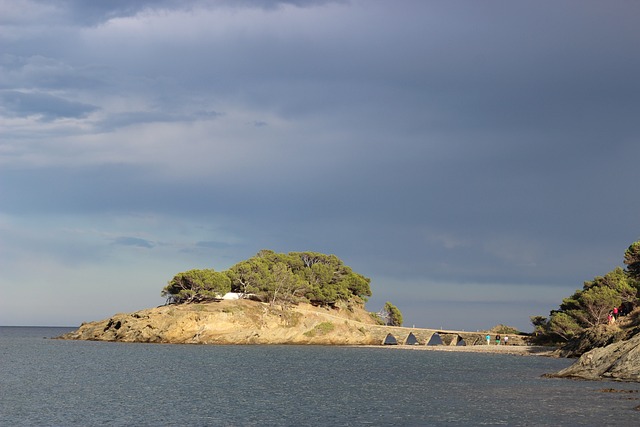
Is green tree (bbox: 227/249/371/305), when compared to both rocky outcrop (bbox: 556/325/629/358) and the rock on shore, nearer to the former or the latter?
the rock on shore

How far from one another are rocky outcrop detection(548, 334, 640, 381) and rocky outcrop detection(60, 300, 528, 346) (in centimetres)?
7705

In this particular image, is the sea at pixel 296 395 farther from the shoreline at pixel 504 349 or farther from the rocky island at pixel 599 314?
the shoreline at pixel 504 349

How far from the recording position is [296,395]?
5247 centimetres

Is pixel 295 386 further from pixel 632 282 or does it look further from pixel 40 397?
pixel 632 282

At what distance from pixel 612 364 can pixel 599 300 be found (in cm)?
5469

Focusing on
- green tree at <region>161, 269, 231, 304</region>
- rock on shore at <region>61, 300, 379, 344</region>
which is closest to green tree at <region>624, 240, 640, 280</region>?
rock on shore at <region>61, 300, 379, 344</region>

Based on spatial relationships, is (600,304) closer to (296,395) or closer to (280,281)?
(280,281)

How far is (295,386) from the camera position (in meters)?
59.0

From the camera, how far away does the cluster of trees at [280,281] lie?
14150cm

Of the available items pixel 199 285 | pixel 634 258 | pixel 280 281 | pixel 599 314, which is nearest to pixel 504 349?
pixel 599 314

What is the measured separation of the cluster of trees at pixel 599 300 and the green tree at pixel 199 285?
69.6 meters

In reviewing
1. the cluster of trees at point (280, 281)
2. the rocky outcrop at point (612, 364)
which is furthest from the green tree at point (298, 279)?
the rocky outcrop at point (612, 364)

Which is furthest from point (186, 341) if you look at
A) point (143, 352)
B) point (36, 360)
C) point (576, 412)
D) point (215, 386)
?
point (576, 412)

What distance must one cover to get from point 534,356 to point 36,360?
263ft
